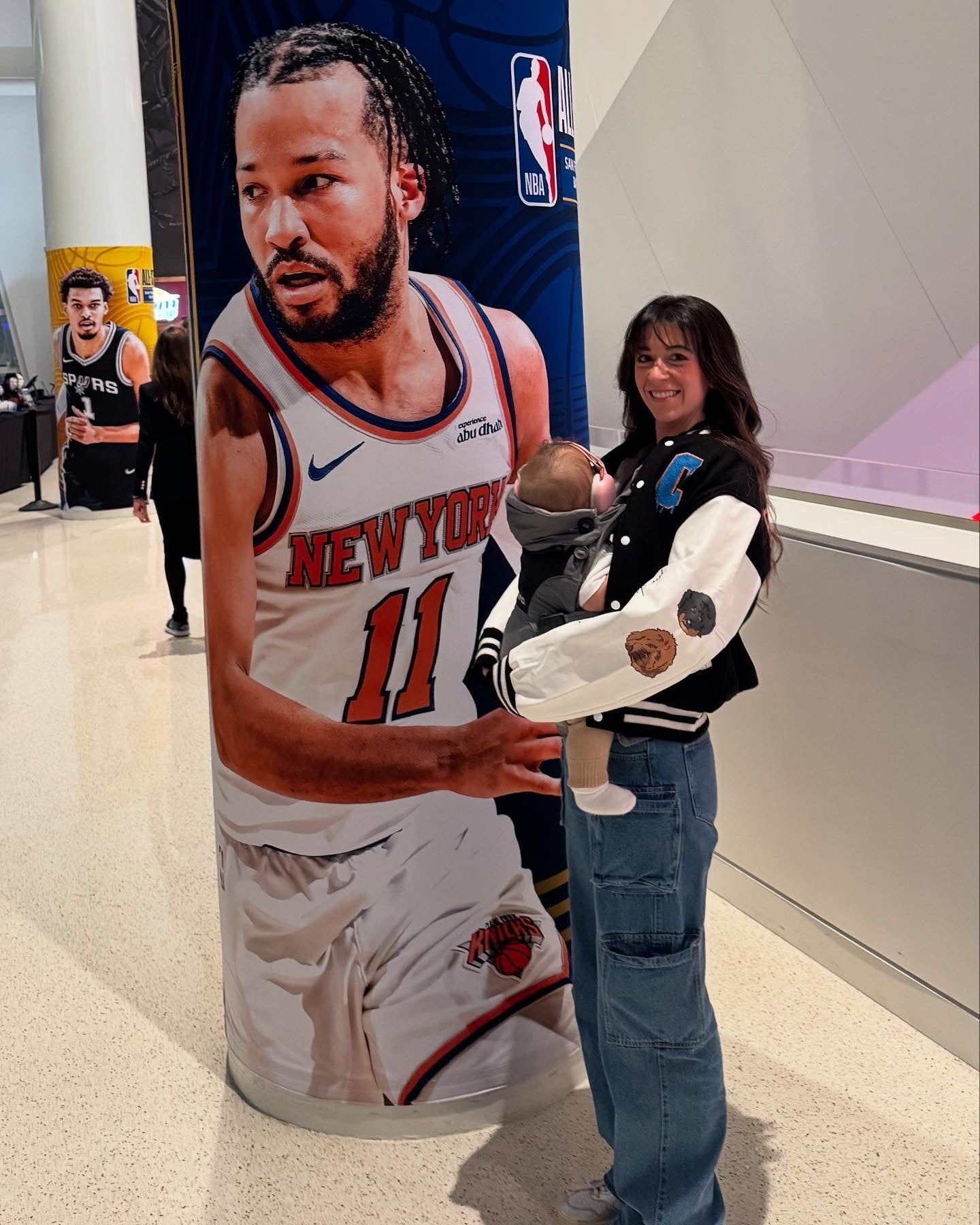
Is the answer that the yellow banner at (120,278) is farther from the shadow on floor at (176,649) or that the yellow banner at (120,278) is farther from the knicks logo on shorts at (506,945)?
the knicks logo on shorts at (506,945)

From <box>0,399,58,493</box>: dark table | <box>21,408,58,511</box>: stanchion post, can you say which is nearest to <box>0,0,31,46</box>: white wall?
<box>0,399,58,493</box>: dark table

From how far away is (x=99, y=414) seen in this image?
10828 mm

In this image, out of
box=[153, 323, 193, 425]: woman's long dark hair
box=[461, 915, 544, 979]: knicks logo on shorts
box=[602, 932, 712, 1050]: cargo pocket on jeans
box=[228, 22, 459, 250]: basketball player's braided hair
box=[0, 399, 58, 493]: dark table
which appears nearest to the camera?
box=[602, 932, 712, 1050]: cargo pocket on jeans

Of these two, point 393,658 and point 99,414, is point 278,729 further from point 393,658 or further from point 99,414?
point 99,414

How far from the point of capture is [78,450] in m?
10.9

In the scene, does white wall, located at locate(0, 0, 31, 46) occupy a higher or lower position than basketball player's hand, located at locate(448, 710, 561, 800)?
higher

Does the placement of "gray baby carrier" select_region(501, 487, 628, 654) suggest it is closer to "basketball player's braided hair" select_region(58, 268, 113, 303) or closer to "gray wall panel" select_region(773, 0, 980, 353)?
"gray wall panel" select_region(773, 0, 980, 353)

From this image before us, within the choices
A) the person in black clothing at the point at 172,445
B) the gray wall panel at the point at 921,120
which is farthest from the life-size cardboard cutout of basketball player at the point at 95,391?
the gray wall panel at the point at 921,120

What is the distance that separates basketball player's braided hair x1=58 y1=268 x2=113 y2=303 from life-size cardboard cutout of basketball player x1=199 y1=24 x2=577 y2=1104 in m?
9.14

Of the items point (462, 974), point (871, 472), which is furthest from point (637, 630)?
point (871, 472)

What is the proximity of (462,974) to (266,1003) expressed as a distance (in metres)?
0.44

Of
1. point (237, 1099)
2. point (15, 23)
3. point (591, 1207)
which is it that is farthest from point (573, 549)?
point (15, 23)

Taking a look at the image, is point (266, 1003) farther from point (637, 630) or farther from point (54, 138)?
point (54, 138)

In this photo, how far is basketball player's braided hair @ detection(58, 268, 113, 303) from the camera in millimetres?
10547
